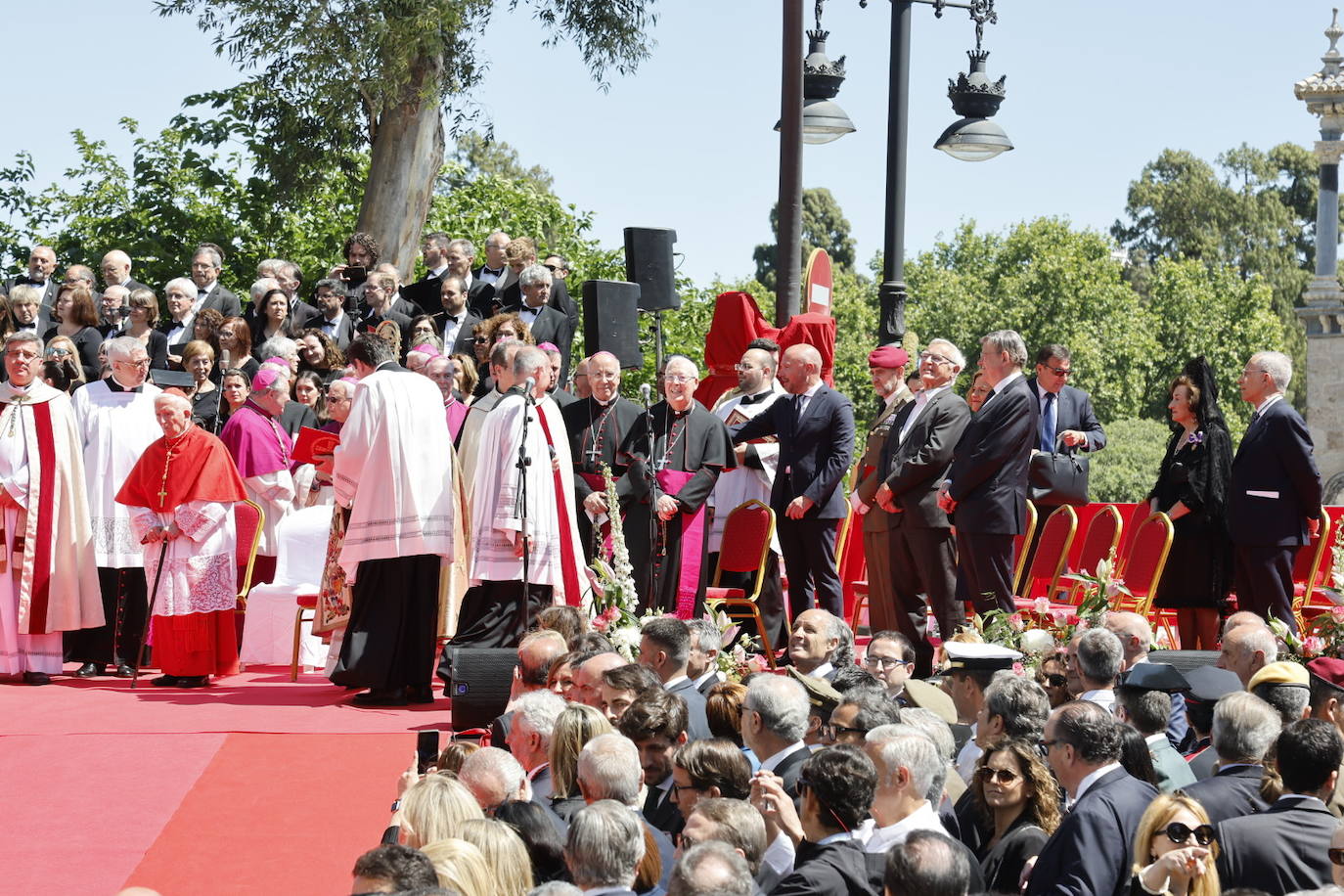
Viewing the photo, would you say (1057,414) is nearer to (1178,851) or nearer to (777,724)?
(777,724)

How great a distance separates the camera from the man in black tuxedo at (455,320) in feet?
48.4

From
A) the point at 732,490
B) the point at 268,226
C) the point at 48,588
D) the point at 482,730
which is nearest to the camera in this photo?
the point at 482,730

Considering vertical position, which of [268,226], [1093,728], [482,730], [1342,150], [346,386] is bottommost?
[482,730]

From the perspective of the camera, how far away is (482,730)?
848cm

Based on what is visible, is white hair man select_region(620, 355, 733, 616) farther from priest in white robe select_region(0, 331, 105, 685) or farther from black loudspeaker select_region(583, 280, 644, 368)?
priest in white robe select_region(0, 331, 105, 685)

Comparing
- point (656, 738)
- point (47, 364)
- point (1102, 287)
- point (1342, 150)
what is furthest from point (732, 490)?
point (1102, 287)

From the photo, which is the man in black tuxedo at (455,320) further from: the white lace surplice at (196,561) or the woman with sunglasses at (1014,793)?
the woman with sunglasses at (1014,793)

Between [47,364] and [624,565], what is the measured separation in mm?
5243

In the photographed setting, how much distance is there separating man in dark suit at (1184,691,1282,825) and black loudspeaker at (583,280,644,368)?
20.2 feet

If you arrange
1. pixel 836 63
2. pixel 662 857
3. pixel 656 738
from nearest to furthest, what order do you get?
pixel 662 857, pixel 656 738, pixel 836 63

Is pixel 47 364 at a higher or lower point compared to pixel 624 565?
higher

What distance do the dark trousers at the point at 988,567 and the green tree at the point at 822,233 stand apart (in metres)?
64.3

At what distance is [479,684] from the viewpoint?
8609 mm

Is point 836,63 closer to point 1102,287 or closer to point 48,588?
point 48,588
